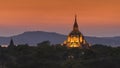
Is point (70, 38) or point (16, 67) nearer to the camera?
point (16, 67)

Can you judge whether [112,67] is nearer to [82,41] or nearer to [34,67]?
[34,67]

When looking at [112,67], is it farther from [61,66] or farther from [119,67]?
[61,66]

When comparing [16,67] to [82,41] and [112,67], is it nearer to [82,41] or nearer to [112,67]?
[112,67]

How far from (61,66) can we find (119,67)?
5.97 meters

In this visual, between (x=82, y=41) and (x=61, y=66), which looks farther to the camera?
(x=82, y=41)

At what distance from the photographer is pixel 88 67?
67.1 meters

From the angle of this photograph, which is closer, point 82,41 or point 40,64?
point 40,64

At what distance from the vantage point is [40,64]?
6744 cm

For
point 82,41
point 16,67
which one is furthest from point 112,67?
point 82,41

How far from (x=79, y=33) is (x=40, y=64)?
131323 millimetres

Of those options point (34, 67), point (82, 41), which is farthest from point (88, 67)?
point (82, 41)

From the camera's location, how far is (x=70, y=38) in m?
198

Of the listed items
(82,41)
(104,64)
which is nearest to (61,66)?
(104,64)

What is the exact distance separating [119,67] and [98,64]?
2234 millimetres
